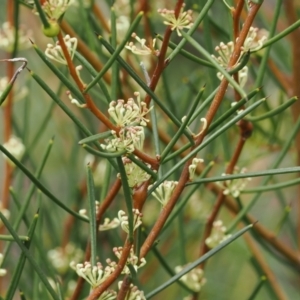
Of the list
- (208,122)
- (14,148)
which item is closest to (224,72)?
(208,122)

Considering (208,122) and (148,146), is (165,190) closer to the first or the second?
(208,122)

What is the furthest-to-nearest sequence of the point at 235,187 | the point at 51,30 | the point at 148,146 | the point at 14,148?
the point at 148,146 < the point at 14,148 < the point at 235,187 < the point at 51,30

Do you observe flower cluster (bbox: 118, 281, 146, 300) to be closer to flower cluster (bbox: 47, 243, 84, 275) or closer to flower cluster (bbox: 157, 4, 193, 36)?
flower cluster (bbox: 157, 4, 193, 36)

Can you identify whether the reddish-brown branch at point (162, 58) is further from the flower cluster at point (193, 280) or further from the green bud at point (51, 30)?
the flower cluster at point (193, 280)

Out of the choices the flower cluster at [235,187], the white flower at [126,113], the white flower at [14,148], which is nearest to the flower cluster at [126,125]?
the white flower at [126,113]

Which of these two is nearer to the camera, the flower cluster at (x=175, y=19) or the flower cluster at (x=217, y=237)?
the flower cluster at (x=175, y=19)

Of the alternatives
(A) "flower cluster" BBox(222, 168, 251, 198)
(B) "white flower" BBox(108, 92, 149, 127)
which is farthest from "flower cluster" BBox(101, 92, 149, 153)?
(A) "flower cluster" BBox(222, 168, 251, 198)
